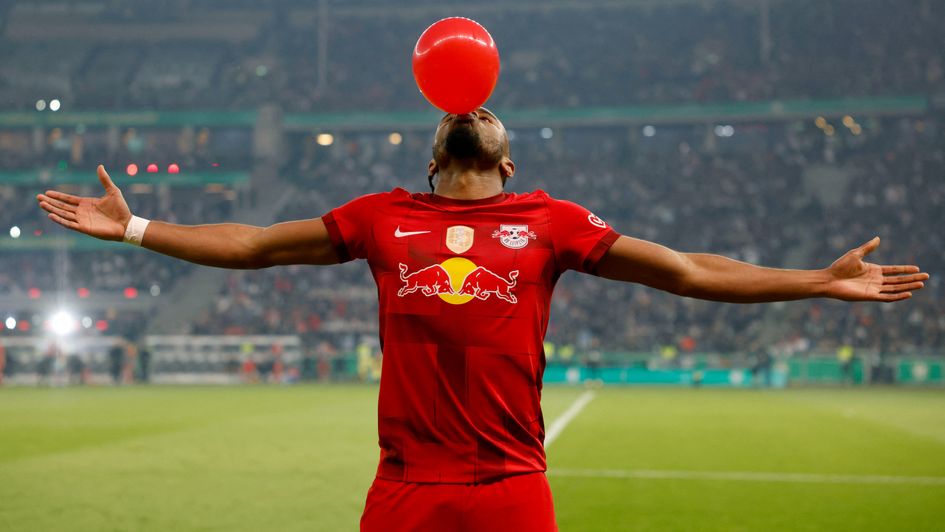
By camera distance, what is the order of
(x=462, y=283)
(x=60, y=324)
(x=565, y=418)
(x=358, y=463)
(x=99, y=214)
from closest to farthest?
(x=462, y=283) < (x=99, y=214) < (x=358, y=463) < (x=565, y=418) < (x=60, y=324)

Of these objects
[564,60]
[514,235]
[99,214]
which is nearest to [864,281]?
[514,235]

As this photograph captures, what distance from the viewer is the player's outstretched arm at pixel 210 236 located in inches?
148

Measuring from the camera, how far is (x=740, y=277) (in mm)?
3795

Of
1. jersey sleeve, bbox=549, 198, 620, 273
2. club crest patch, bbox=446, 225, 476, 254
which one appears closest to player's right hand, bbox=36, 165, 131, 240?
club crest patch, bbox=446, 225, 476, 254

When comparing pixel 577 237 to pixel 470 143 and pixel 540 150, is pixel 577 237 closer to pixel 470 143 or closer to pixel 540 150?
pixel 470 143

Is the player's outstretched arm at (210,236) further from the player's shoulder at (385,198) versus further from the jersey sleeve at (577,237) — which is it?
the jersey sleeve at (577,237)

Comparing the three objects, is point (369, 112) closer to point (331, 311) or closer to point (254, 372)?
point (331, 311)

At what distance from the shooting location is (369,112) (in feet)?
174

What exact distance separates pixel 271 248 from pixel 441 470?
104 cm

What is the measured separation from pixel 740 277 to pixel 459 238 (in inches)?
41.4

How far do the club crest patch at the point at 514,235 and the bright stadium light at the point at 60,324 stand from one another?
127 ft

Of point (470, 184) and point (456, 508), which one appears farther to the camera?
point (470, 184)

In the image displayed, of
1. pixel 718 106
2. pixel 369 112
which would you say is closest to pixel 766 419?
pixel 718 106

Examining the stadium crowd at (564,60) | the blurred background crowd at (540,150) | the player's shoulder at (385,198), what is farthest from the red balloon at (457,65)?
the stadium crowd at (564,60)
